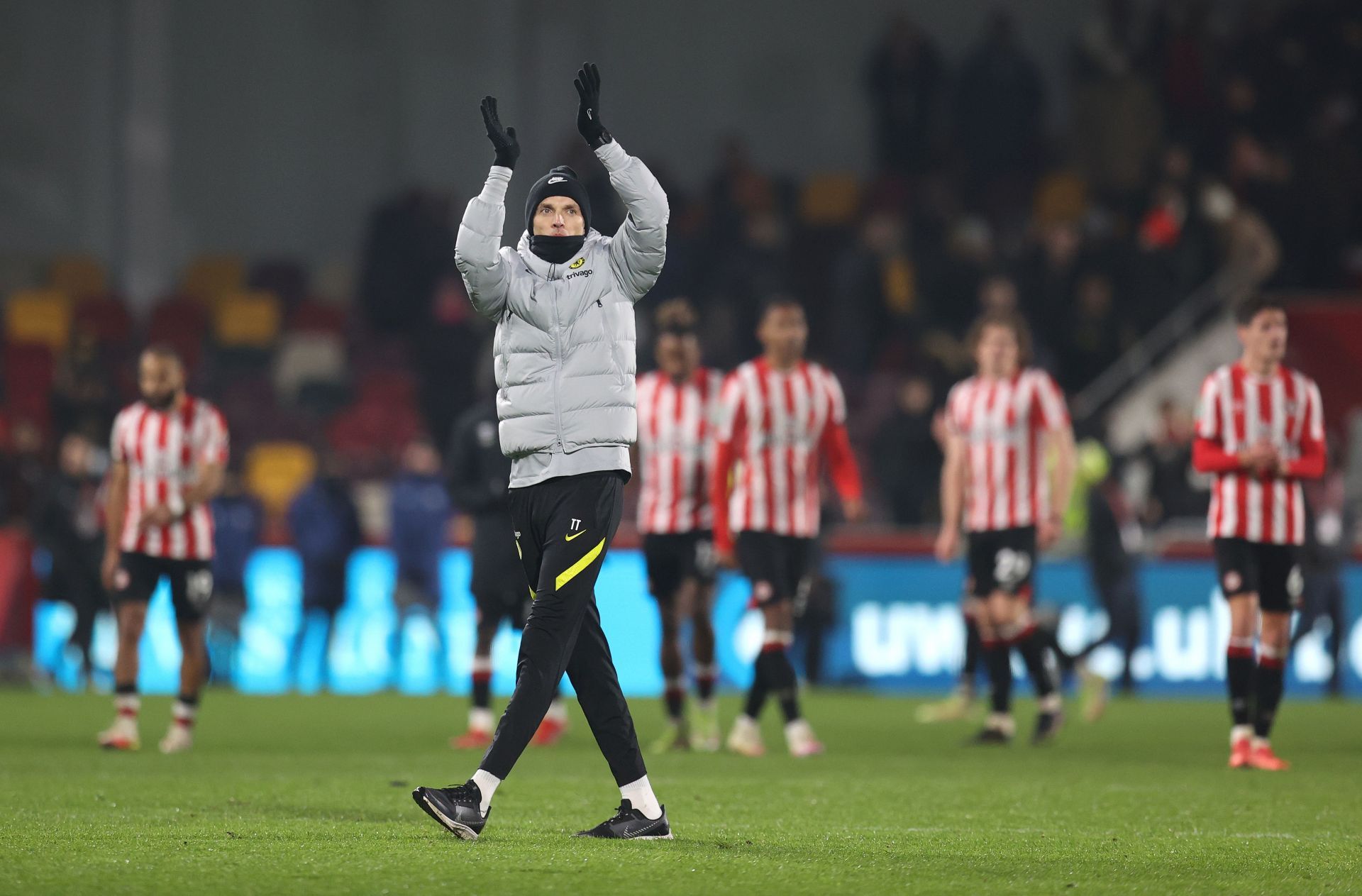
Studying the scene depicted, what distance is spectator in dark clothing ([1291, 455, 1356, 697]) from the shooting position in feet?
48.2

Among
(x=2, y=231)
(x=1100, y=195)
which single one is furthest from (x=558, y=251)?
(x=2, y=231)

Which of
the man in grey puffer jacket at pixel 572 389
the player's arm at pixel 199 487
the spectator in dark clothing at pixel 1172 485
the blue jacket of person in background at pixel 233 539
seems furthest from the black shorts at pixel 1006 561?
the blue jacket of person in background at pixel 233 539

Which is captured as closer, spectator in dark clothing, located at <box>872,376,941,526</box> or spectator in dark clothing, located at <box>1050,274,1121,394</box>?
spectator in dark clothing, located at <box>872,376,941,526</box>

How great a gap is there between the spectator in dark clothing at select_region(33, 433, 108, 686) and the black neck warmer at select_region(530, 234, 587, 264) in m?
10.4

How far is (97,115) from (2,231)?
178cm

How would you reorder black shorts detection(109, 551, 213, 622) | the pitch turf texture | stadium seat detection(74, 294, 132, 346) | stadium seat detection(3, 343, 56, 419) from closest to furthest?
the pitch turf texture, black shorts detection(109, 551, 213, 622), stadium seat detection(3, 343, 56, 419), stadium seat detection(74, 294, 132, 346)

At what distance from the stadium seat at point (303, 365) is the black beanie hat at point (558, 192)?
14.9 metres

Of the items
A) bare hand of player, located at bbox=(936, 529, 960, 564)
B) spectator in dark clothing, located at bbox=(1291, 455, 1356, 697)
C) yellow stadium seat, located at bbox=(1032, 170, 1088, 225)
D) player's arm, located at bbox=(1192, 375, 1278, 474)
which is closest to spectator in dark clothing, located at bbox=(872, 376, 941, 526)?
spectator in dark clothing, located at bbox=(1291, 455, 1356, 697)

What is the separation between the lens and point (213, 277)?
22.3 metres

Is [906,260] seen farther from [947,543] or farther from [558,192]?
[558,192]

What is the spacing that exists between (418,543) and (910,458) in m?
4.43

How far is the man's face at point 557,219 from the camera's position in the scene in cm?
A: 632

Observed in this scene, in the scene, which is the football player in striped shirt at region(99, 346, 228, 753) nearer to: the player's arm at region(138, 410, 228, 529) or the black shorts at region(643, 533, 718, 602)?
the player's arm at region(138, 410, 228, 529)

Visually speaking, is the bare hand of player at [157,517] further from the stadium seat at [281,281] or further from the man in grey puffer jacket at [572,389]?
the stadium seat at [281,281]
